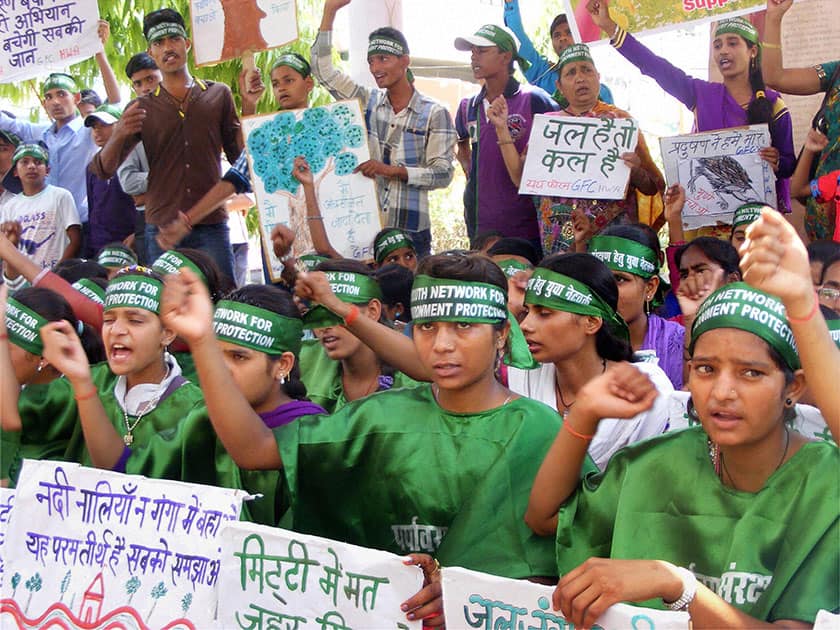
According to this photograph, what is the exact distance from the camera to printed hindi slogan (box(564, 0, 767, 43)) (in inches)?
246

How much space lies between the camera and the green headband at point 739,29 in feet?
21.9

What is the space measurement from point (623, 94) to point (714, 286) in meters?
9.58

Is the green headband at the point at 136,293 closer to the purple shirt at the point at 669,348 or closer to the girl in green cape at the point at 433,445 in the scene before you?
the girl in green cape at the point at 433,445

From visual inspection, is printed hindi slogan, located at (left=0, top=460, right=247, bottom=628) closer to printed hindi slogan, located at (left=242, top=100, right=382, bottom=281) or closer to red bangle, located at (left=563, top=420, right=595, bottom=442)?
red bangle, located at (left=563, top=420, right=595, bottom=442)

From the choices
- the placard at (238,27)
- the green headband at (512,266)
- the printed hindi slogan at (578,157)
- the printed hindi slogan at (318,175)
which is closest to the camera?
the green headband at (512,266)

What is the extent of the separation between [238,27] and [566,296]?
14.0 feet

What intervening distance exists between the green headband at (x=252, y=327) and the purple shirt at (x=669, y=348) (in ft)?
6.21

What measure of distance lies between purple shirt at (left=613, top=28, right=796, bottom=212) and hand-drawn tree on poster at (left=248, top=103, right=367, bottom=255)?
1.74 m

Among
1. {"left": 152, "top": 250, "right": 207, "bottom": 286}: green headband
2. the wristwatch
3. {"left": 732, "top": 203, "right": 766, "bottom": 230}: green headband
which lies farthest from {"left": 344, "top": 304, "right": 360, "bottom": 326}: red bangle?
{"left": 732, "top": 203, "right": 766, "bottom": 230}: green headband

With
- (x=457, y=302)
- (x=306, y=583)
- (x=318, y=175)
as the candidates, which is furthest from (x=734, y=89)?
(x=306, y=583)

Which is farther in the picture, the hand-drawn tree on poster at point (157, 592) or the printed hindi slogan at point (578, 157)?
the printed hindi slogan at point (578, 157)

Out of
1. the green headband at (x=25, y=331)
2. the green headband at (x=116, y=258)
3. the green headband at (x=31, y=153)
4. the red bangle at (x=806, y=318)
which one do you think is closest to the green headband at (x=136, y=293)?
the green headband at (x=25, y=331)

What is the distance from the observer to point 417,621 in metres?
3.26

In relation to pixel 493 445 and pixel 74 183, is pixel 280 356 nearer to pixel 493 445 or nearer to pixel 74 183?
pixel 493 445
